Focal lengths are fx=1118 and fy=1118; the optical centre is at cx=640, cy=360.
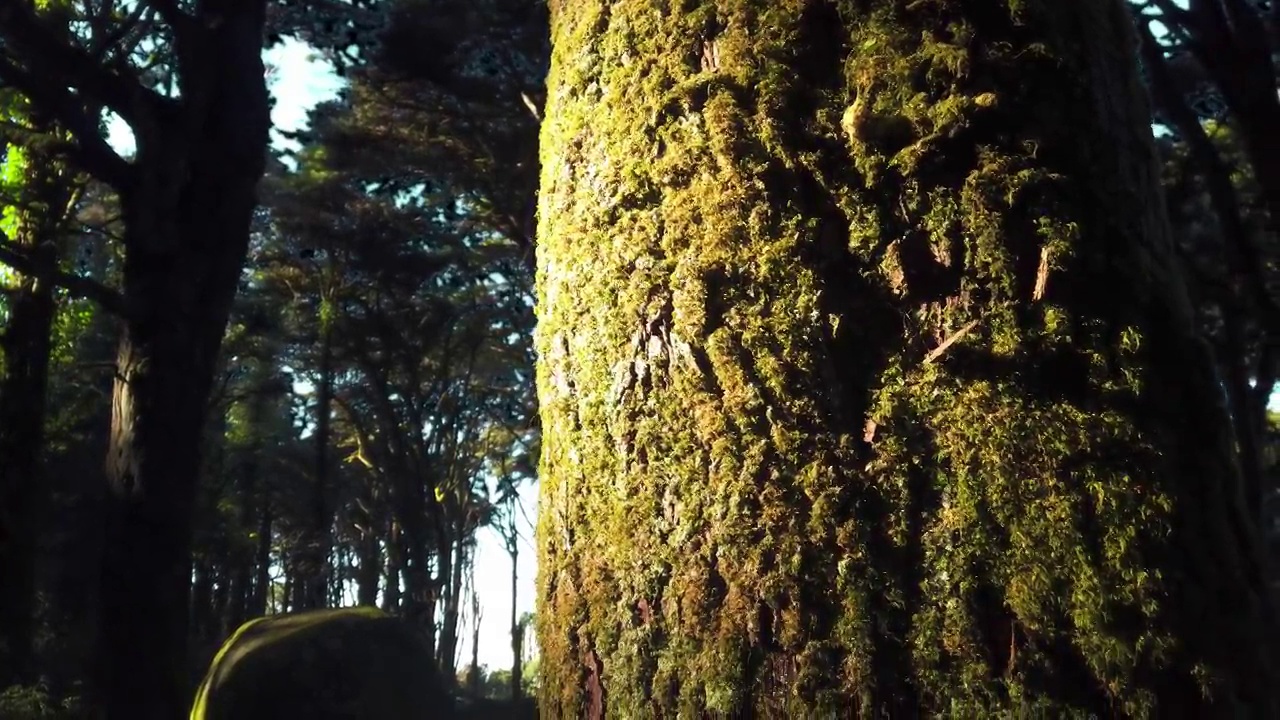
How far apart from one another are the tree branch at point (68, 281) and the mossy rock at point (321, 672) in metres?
8.36

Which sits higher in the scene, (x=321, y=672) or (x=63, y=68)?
(x=63, y=68)

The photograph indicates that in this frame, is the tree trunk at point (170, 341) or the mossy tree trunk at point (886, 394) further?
the tree trunk at point (170, 341)

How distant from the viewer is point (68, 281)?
23.2 feet

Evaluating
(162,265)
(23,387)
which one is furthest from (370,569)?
(162,265)

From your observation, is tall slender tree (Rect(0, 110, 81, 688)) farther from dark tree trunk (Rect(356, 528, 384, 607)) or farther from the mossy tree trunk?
dark tree trunk (Rect(356, 528, 384, 607))

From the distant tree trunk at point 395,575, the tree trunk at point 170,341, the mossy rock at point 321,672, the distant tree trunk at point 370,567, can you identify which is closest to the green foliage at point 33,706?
the mossy rock at point 321,672

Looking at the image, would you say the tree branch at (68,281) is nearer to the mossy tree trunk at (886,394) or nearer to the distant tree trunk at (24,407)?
the mossy tree trunk at (886,394)


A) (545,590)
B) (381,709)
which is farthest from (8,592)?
(545,590)

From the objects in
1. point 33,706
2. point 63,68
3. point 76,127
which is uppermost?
point 63,68

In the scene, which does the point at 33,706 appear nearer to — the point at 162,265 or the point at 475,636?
the point at 162,265

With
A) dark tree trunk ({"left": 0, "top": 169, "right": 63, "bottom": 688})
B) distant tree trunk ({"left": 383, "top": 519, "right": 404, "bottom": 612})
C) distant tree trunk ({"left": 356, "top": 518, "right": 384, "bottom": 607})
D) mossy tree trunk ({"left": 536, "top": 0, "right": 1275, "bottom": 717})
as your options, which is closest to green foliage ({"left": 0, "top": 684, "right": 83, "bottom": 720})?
dark tree trunk ({"left": 0, "top": 169, "right": 63, "bottom": 688})

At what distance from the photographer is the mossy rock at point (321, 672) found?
1440 cm

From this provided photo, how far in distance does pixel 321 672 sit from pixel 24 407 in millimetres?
5390

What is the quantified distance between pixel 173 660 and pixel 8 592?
8598 mm
